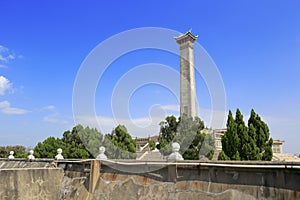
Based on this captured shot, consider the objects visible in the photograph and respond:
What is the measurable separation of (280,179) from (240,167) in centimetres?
33

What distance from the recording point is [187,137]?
11453 millimetres

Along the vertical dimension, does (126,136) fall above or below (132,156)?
above

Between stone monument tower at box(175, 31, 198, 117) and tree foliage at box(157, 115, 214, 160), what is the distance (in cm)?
558

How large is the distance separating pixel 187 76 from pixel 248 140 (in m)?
9.88

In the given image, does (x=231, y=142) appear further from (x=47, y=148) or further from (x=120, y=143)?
(x=47, y=148)

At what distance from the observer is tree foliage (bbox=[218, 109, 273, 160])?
10.2 metres

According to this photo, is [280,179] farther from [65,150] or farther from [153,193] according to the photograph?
[65,150]

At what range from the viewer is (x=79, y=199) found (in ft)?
11.0

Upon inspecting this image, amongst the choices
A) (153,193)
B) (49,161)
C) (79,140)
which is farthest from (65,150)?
(153,193)

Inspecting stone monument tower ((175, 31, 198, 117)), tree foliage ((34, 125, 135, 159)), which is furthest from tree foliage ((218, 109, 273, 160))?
stone monument tower ((175, 31, 198, 117))

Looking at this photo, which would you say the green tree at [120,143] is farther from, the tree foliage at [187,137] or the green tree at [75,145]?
the tree foliage at [187,137]

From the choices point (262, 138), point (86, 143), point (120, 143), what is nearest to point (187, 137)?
point (262, 138)

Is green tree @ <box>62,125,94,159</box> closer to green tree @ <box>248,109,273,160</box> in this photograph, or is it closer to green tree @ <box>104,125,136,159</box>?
green tree @ <box>104,125,136,159</box>

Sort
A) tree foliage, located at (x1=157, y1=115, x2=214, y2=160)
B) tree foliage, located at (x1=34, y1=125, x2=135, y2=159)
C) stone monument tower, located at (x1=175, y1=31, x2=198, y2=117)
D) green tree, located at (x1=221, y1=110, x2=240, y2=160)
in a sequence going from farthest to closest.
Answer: stone monument tower, located at (x1=175, y1=31, x2=198, y2=117) < tree foliage, located at (x1=34, y1=125, x2=135, y2=159) < tree foliage, located at (x1=157, y1=115, x2=214, y2=160) < green tree, located at (x1=221, y1=110, x2=240, y2=160)
